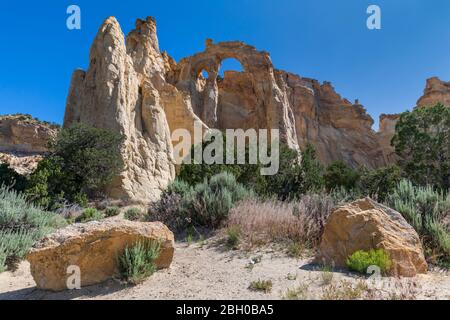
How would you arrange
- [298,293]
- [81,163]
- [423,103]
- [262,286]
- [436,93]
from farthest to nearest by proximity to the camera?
[423,103] → [436,93] → [81,163] → [262,286] → [298,293]

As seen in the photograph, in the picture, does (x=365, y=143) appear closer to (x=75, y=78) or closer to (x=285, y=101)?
(x=285, y=101)

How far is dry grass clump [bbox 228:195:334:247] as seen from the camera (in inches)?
194

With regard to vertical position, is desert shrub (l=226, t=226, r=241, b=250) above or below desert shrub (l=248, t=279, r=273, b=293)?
above

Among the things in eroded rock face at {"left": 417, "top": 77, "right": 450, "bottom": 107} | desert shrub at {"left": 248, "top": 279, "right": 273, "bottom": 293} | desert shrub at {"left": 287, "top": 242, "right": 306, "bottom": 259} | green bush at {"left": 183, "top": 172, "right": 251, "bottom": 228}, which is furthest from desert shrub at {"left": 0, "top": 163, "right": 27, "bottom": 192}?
eroded rock face at {"left": 417, "top": 77, "right": 450, "bottom": 107}

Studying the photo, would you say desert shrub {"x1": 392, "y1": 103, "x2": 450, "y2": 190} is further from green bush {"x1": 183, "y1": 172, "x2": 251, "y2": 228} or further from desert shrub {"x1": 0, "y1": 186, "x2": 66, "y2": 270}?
desert shrub {"x1": 0, "y1": 186, "x2": 66, "y2": 270}

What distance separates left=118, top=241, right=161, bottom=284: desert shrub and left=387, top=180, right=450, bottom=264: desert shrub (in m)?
3.87

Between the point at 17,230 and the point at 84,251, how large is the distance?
262 centimetres

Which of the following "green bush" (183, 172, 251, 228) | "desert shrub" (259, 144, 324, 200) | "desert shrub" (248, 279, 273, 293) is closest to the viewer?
"desert shrub" (248, 279, 273, 293)

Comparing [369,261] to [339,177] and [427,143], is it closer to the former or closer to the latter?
[427,143]

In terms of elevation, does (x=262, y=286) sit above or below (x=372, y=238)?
below

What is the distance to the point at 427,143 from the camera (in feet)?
55.3

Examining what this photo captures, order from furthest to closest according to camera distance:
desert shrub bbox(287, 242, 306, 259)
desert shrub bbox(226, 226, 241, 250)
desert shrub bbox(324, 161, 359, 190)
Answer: desert shrub bbox(324, 161, 359, 190)
desert shrub bbox(226, 226, 241, 250)
desert shrub bbox(287, 242, 306, 259)

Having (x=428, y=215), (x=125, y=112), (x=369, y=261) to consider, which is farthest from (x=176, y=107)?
(x=369, y=261)

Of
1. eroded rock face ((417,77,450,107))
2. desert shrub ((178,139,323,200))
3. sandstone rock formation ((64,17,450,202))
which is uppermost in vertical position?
eroded rock face ((417,77,450,107))
